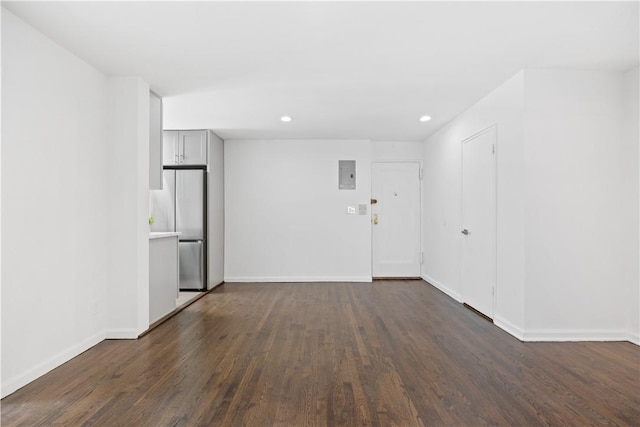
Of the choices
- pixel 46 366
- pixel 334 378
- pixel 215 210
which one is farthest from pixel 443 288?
pixel 46 366

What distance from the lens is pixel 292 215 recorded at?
671 centimetres

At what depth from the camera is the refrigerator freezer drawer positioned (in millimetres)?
5895

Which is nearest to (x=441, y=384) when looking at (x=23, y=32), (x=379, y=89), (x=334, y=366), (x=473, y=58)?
(x=334, y=366)

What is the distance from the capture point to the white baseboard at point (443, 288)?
5.24 metres

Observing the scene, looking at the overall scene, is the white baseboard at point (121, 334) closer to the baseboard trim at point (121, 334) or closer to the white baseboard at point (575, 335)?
the baseboard trim at point (121, 334)

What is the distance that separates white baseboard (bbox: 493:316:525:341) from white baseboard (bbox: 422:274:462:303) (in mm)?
1122

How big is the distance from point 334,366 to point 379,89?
2740 millimetres

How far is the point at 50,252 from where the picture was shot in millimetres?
2912

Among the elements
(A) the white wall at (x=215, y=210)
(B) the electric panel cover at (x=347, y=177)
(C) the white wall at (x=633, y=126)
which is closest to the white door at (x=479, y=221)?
(C) the white wall at (x=633, y=126)

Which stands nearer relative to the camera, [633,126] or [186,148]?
[633,126]

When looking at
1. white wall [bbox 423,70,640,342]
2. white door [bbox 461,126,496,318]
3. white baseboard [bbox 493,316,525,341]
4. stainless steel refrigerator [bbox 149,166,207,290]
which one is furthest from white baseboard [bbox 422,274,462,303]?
stainless steel refrigerator [bbox 149,166,207,290]

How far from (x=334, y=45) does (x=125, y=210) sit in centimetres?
239

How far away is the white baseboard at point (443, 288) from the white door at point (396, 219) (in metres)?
0.32

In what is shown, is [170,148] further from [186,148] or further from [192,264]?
[192,264]
